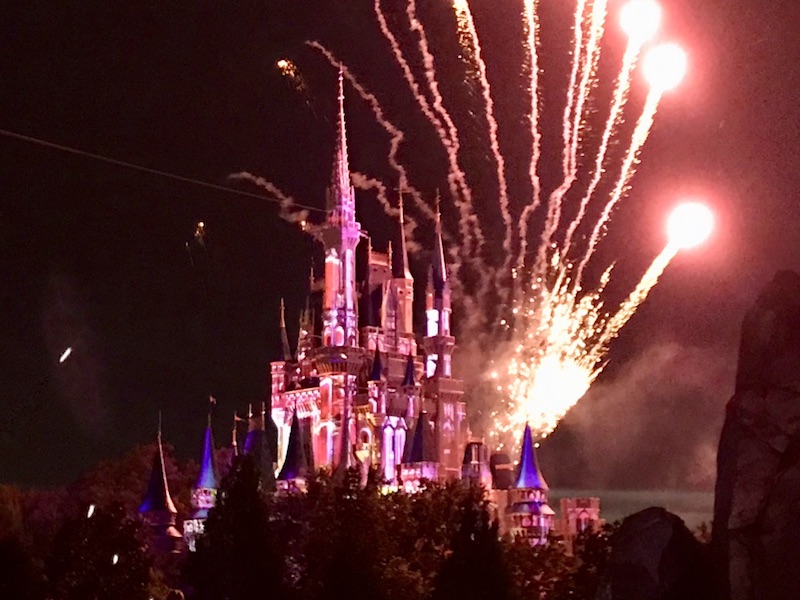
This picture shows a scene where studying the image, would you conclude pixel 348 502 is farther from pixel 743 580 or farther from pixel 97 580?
pixel 743 580

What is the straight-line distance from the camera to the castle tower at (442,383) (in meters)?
80.0

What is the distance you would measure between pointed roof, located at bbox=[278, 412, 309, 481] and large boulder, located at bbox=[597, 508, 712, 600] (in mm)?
54151

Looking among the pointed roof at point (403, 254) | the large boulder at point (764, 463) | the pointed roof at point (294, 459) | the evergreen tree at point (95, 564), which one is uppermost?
the pointed roof at point (403, 254)

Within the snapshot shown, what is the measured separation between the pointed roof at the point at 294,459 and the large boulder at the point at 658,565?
2132 inches

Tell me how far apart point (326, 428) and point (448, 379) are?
823cm

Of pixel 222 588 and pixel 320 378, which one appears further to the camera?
pixel 320 378

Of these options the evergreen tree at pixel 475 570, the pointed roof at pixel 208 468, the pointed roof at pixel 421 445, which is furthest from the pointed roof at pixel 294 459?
the evergreen tree at pixel 475 570

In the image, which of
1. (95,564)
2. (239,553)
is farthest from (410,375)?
(239,553)

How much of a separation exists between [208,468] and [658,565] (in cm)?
5797

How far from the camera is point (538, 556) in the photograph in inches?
1773

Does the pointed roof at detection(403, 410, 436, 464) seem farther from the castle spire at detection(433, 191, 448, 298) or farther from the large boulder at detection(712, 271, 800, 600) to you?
→ the large boulder at detection(712, 271, 800, 600)

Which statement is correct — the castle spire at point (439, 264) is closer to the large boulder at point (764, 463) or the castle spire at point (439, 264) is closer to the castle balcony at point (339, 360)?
the castle balcony at point (339, 360)

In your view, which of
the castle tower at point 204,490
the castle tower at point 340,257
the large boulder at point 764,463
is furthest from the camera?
the castle tower at point 340,257

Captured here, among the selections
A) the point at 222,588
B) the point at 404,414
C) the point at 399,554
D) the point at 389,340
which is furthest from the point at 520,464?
the point at 222,588
